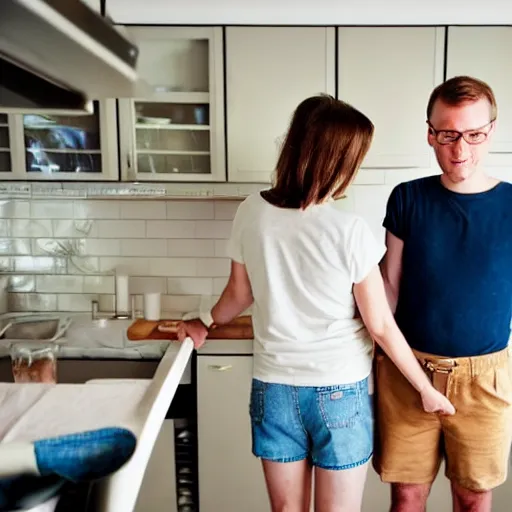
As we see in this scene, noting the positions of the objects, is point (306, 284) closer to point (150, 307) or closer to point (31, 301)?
point (150, 307)

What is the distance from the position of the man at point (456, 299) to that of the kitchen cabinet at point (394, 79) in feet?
3.15

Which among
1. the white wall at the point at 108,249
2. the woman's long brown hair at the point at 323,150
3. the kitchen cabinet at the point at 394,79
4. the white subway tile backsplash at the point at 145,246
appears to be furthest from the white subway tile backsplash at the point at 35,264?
the woman's long brown hair at the point at 323,150

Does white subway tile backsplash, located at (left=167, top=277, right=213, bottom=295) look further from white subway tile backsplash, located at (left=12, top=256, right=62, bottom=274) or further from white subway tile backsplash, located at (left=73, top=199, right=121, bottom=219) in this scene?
white subway tile backsplash, located at (left=12, top=256, right=62, bottom=274)

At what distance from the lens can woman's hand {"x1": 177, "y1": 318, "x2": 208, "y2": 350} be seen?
1539mm

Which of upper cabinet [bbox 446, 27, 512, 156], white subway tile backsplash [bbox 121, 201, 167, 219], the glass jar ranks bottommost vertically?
the glass jar

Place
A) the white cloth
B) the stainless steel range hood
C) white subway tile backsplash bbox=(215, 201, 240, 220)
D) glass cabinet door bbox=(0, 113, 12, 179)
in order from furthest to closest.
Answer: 1. white subway tile backsplash bbox=(215, 201, 240, 220)
2. glass cabinet door bbox=(0, 113, 12, 179)
3. the white cloth
4. the stainless steel range hood

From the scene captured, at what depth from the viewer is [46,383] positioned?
3.80ft

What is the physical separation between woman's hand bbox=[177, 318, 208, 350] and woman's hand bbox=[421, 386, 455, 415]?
583 millimetres

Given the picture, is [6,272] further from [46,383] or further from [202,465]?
Answer: [46,383]

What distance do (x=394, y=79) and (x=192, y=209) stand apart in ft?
3.45

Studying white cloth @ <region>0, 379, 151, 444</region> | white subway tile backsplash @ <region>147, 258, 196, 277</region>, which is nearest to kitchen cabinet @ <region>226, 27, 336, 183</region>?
white subway tile backsplash @ <region>147, 258, 196, 277</region>

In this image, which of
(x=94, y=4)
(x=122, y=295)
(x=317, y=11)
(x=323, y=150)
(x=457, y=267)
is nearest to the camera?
(x=94, y=4)

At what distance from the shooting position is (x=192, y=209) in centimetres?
267

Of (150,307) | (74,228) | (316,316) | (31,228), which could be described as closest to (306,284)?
(316,316)
